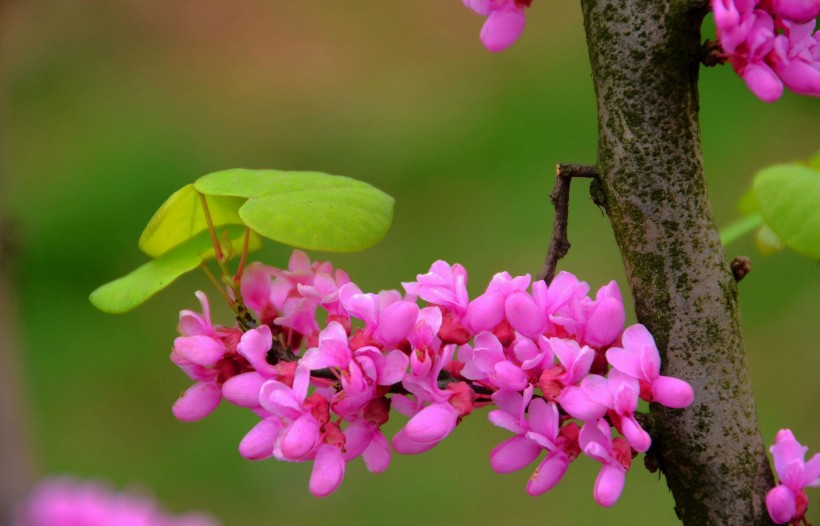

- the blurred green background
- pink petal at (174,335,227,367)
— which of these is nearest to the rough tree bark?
pink petal at (174,335,227,367)

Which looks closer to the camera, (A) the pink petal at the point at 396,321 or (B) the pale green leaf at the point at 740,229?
(A) the pink petal at the point at 396,321

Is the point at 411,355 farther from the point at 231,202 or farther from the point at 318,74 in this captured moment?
the point at 318,74

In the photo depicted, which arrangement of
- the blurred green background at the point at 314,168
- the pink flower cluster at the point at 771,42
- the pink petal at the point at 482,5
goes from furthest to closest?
the blurred green background at the point at 314,168, the pink petal at the point at 482,5, the pink flower cluster at the point at 771,42

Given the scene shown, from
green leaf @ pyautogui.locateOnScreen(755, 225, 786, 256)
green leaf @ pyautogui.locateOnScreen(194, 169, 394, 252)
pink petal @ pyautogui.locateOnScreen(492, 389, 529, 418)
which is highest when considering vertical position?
green leaf @ pyautogui.locateOnScreen(194, 169, 394, 252)

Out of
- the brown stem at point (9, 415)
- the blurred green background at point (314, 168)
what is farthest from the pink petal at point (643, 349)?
the blurred green background at point (314, 168)

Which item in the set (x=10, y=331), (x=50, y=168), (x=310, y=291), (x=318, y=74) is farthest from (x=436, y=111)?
(x=310, y=291)

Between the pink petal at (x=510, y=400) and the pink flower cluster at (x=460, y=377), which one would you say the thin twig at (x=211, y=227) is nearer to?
the pink flower cluster at (x=460, y=377)

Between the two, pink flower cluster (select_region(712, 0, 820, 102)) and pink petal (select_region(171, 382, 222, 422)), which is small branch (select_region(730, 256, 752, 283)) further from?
pink petal (select_region(171, 382, 222, 422))
